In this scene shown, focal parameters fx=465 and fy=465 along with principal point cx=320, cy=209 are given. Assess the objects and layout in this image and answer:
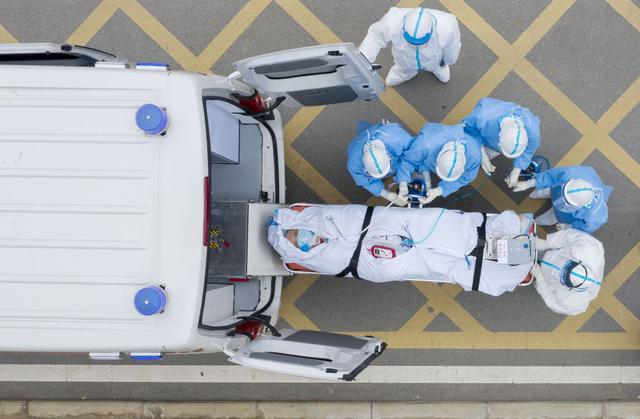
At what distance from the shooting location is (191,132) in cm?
262

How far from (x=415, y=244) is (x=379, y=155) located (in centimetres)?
70

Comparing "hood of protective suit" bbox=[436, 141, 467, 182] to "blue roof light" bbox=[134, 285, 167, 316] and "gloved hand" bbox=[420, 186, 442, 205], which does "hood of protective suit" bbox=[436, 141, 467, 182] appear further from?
"blue roof light" bbox=[134, 285, 167, 316]

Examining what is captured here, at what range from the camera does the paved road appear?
4539 mm

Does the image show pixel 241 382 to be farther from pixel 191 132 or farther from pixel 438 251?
pixel 191 132

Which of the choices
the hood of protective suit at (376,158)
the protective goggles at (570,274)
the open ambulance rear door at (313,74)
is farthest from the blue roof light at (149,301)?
the protective goggles at (570,274)

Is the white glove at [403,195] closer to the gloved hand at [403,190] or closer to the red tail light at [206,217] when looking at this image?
the gloved hand at [403,190]

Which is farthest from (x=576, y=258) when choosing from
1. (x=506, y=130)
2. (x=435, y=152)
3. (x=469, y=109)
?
(x=469, y=109)

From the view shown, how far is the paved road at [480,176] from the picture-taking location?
4.54 metres

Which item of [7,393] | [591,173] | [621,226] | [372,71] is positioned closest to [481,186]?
[591,173]

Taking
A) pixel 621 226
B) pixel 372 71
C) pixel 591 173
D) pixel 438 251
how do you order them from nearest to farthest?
pixel 372 71 → pixel 438 251 → pixel 591 173 → pixel 621 226

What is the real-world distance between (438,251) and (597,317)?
7.54 ft

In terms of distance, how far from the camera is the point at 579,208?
3.51 metres

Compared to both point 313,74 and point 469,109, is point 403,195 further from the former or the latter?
point 469,109

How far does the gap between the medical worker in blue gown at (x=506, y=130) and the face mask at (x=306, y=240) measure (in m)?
1.50
